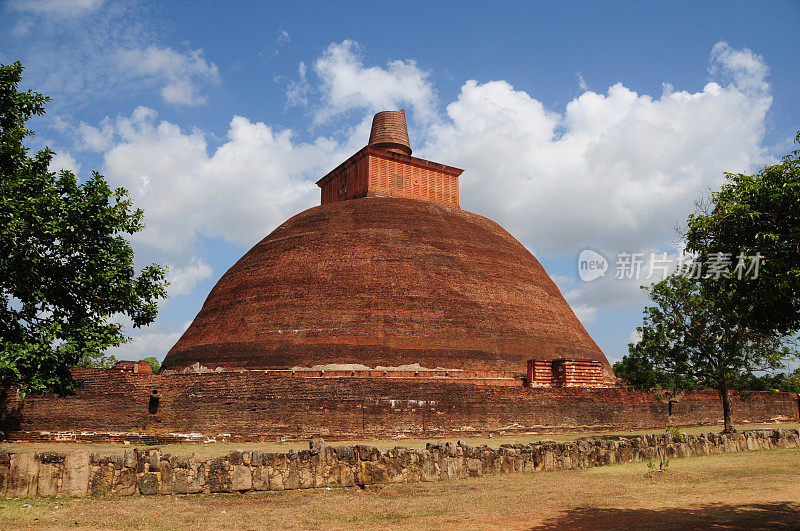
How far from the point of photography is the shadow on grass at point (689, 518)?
18.2 feet

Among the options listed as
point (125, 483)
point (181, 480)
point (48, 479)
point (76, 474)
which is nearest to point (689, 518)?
point (181, 480)

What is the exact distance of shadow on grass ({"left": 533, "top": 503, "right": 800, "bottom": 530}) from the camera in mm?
5559

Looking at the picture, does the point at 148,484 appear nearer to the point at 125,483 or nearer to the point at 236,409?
the point at 125,483

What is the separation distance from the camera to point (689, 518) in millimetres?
5918

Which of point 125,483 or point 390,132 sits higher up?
point 390,132

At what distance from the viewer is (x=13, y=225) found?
9.35 m

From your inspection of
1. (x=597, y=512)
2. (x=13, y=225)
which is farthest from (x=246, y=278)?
(x=597, y=512)

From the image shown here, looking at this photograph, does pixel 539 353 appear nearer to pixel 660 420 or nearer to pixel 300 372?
pixel 660 420

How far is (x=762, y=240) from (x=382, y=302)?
14.5 metres

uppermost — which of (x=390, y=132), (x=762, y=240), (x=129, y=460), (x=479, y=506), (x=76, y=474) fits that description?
(x=390, y=132)

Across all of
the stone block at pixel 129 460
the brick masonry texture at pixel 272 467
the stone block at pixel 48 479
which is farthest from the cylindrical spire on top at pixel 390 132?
the stone block at pixel 48 479

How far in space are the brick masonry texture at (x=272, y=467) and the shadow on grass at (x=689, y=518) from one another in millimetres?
2695

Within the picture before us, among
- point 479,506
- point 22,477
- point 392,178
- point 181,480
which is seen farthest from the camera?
point 392,178

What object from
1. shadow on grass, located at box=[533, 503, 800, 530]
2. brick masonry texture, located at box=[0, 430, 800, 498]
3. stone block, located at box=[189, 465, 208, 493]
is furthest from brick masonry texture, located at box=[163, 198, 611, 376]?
shadow on grass, located at box=[533, 503, 800, 530]
